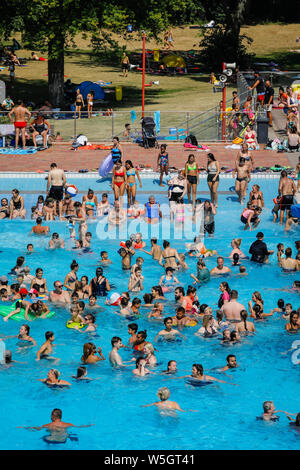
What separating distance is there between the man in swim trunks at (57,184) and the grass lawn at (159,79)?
24.1 ft

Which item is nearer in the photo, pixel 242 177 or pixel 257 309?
pixel 257 309

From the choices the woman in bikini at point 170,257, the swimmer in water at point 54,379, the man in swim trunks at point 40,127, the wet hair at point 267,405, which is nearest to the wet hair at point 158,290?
the woman in bikini at point 170,257

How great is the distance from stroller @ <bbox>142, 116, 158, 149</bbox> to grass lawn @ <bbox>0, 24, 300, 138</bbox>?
2.92 feet

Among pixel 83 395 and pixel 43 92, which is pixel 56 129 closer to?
pixel 43 92

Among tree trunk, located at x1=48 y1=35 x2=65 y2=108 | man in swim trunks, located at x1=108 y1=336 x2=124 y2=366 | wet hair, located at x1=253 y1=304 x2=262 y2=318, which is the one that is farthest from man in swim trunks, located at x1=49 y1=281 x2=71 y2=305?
tree trunk, located at x1=48 y1=35 x2=65 y2=108

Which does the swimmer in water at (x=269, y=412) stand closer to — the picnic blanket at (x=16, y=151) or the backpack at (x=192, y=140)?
the backpack at (x=192, y=140)

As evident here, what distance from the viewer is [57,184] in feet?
74.9

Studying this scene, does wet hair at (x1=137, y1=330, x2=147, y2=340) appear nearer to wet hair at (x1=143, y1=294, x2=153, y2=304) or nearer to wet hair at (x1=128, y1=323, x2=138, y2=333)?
wet hair at (x1=128, y1=323, x2=138, y2=333)

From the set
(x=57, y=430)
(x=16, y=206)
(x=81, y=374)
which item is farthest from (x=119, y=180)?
(x=57, y=430)

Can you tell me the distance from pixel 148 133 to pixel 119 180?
6.09 meters

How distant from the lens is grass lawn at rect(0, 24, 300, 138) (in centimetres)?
3284

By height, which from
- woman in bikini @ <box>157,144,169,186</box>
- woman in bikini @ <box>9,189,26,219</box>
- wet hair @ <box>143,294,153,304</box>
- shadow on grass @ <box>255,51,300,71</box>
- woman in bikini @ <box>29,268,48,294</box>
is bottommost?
wet hair @ <box>143,294,153,304</box>

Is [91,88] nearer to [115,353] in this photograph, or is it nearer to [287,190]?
[287,190]
